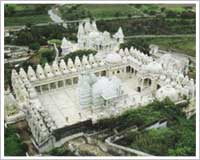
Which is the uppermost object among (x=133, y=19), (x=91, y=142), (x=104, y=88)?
(x=133, y=19)

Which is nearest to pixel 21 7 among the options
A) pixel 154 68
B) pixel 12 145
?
pixel 154 68

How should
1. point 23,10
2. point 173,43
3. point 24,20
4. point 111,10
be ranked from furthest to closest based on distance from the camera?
point 111,10 → point 23,10 → point 24,20 → point 173,43

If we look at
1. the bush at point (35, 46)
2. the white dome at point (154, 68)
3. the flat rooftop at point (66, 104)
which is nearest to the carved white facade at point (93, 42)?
the bush at point (35, 46)

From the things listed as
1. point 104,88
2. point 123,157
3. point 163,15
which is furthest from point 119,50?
point 163,15

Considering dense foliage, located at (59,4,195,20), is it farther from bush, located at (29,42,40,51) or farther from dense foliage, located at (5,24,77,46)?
bush, located at (29,42,40,51)

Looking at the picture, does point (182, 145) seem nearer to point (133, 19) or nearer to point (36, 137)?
point (36, 137)

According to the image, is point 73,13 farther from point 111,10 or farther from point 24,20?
point 24,20
